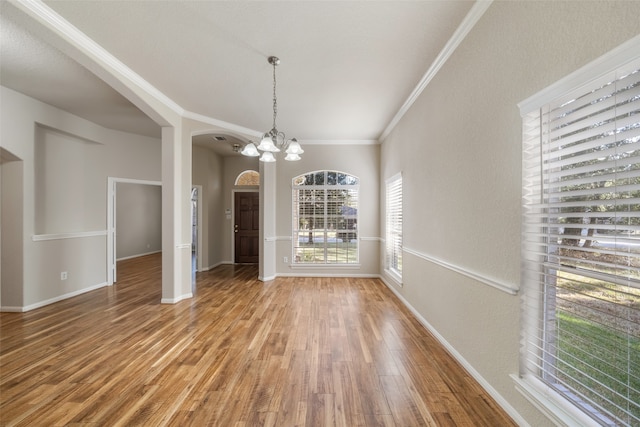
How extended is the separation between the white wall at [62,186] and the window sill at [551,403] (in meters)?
5.59

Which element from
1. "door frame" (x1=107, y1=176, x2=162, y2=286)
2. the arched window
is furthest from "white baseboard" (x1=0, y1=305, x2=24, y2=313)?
the arched window

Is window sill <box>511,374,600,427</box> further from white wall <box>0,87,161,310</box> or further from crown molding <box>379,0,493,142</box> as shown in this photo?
white wall <box>0,87,161,310</box>

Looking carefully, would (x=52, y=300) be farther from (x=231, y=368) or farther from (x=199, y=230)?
(x=231, y=368)

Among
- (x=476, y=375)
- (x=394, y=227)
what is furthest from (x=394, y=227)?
(x=476, y=375)

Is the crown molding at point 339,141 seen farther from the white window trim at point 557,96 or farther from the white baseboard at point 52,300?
the white baseboard at point 52,300

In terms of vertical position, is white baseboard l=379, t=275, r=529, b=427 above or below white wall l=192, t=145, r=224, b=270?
below

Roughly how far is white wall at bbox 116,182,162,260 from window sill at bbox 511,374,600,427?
29.0 feet

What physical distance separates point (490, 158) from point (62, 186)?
5806 millimetres

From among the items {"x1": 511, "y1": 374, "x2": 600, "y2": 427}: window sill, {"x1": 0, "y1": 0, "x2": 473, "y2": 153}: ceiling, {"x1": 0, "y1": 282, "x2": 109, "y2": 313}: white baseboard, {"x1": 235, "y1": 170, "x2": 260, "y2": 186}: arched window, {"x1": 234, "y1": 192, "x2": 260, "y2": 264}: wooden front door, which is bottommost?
{"x1": 0, "y1": 282, "x2": 109, "y2": 313}: white baseboard

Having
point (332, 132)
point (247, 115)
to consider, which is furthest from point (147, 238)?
point (332, 132)

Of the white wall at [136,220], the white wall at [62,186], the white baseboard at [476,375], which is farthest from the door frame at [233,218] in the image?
the white baseboard at [476,375]

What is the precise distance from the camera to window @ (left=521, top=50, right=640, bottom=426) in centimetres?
107

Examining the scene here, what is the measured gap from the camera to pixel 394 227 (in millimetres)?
4578

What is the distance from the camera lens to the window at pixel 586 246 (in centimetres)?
107
